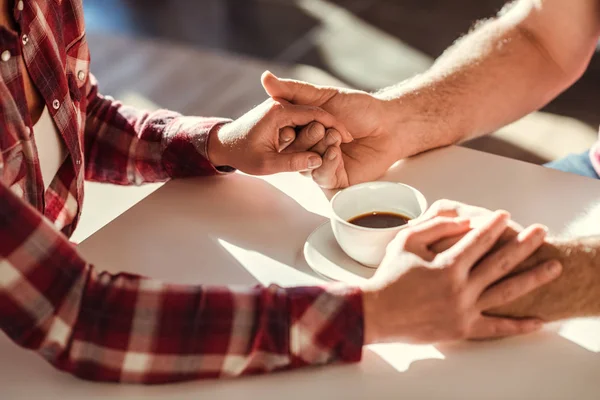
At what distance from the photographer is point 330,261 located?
982 mm

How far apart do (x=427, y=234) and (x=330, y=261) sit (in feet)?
0.48

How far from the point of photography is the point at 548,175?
1140 mm

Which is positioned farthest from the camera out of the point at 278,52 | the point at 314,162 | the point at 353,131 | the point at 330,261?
the point at 278,52

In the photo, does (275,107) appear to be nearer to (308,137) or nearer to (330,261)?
(308,137)

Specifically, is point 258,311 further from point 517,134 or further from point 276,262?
point 517,134

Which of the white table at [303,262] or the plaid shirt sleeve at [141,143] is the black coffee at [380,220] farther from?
the plaid shirt sleeve at [141,143]

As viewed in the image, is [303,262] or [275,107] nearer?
[303,262]

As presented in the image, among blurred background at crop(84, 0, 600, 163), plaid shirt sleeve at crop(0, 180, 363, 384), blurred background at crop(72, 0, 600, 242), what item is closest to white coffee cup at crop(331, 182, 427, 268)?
plaid shirt sleeve at crop(0, 180, 363, 384)

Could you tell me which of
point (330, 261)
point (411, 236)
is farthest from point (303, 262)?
point (411, 236)

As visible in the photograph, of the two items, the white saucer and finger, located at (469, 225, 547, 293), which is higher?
finger, located at (469, 225, 547, 293)

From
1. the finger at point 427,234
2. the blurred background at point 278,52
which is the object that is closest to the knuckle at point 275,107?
the finger at point 427,234

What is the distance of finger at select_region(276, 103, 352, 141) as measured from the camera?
116 centimetres

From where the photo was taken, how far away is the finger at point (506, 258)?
2.85 feet

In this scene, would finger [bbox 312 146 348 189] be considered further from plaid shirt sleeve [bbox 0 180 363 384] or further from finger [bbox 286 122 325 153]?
plaid shirt sleeve [bbox 0 180 363 384]
